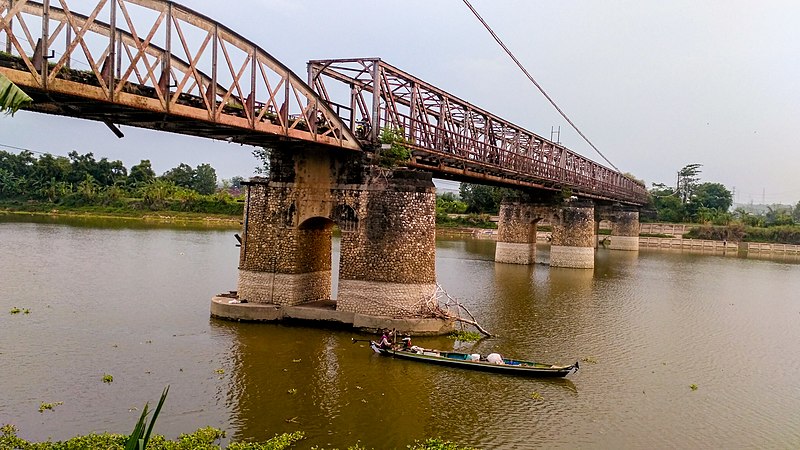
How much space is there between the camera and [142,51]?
14188mm

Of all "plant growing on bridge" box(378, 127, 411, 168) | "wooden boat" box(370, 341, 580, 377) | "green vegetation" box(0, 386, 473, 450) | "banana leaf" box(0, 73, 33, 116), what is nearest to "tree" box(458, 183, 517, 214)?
"plant growing on bridge" box(378, 127, 411, 168)

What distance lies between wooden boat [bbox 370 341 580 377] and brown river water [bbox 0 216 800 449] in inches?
10.2

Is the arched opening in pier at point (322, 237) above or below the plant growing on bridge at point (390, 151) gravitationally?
below

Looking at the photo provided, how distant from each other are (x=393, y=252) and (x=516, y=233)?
29.7 meters

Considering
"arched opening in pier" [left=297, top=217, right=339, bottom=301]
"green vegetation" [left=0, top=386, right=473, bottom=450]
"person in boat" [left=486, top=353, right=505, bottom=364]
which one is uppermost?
"arched opening in pier" [left=297, top=217, right=339, bottom=301]

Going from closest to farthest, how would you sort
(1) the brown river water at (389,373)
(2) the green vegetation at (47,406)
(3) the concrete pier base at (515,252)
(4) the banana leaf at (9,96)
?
1. (4) the banana leaf at (9,96)
2. (2) the green vegetation at (47,406)
3. (1) the brown river water at (389,373)
4. (3) the concrete pier base at (515,252)

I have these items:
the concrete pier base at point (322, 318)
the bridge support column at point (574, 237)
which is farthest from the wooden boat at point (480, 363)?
the bridge support column at point (574, 237)

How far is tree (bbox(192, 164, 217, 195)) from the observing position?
113875 millimetres

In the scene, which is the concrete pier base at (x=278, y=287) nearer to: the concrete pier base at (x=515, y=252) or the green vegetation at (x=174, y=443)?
the green vegetation at (x=174, y=443)

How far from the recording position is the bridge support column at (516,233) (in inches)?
1932

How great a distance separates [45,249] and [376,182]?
30108mm

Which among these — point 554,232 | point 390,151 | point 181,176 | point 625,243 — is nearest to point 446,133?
point 390,151

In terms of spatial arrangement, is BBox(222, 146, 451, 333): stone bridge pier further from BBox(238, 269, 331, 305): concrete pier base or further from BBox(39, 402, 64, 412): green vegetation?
BBox(39, 402, 64, 412): green vegetation

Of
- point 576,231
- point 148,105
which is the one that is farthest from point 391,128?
point 576,231
